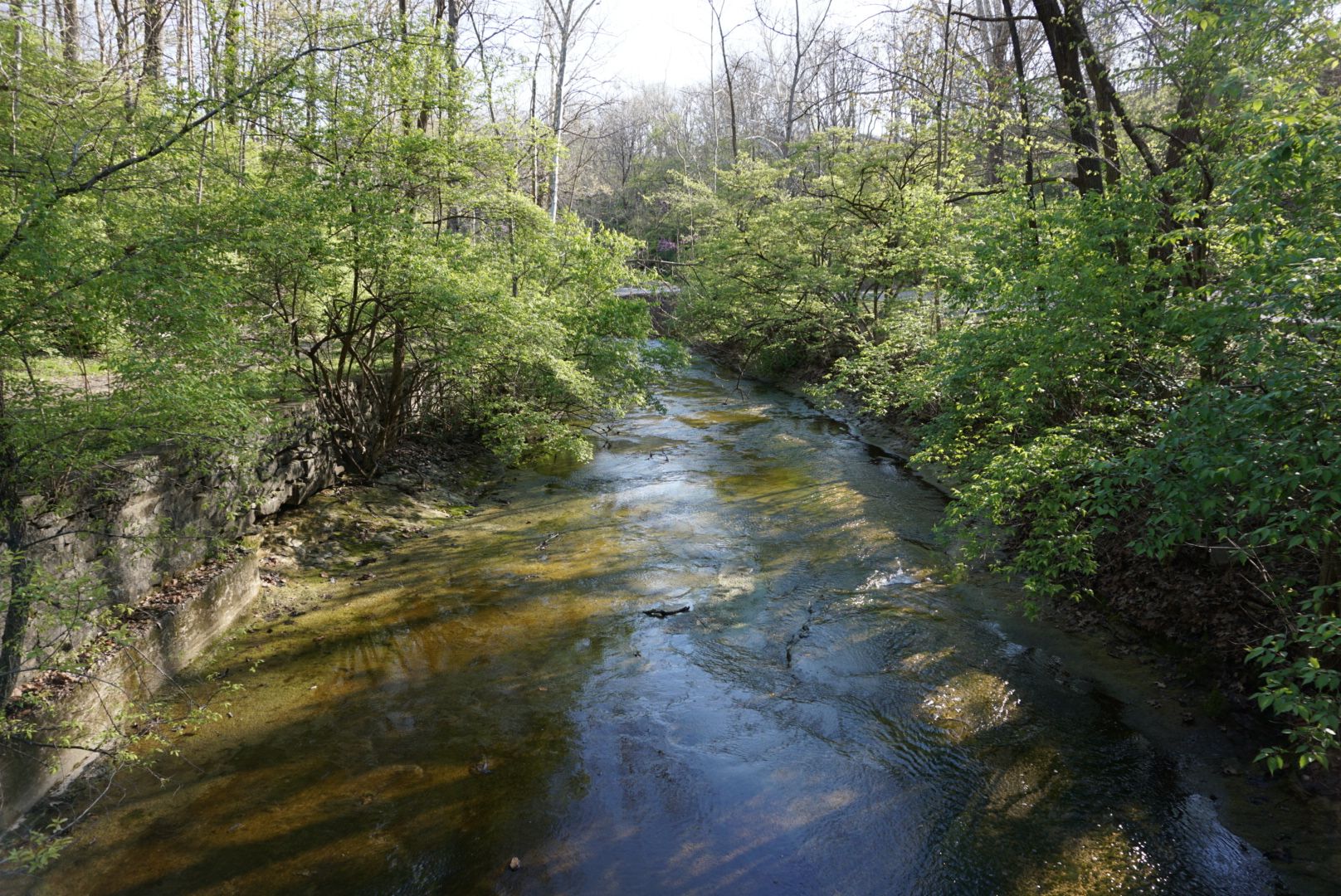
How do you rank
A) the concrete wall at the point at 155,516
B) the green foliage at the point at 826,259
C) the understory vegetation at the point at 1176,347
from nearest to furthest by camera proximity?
the understory vegetation at the point at 1176,347
the concrete wall at the point at 155,516
the green foliage at the point at 826,259

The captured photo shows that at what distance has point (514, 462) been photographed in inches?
527

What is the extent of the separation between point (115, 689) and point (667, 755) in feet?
13.2

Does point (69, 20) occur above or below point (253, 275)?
above

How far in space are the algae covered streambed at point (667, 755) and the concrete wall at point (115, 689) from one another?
0.32 m

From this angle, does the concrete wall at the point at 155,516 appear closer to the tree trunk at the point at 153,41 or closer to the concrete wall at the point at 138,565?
the concrete wall at the point at 138,565

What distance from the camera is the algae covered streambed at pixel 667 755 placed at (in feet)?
14.5

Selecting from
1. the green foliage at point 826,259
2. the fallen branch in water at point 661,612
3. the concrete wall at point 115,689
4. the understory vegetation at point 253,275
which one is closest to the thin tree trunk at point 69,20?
the understory vegetation at point 253,275

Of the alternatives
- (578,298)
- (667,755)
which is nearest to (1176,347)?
(667,755)

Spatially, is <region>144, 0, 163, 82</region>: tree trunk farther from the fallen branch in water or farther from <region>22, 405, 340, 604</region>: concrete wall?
the fallen branch in water

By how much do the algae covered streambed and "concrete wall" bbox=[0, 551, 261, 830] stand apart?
0.32 meters

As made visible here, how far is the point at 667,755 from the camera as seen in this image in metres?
5.57

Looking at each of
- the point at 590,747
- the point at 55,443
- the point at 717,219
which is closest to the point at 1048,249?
the point at 590,747

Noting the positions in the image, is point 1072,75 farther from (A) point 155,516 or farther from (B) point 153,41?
(B) point 153,41

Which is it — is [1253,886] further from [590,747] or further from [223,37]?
[223,37]
